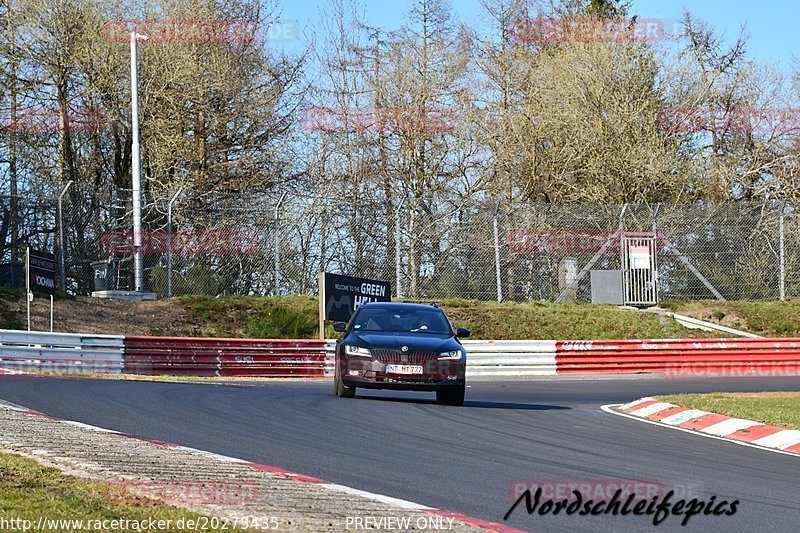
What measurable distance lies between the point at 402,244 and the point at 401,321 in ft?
42.1

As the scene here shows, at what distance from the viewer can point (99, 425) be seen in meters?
11.2

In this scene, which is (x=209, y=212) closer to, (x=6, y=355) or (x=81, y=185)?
(x=81, y=185)

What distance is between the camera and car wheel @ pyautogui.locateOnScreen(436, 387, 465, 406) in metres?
16.4

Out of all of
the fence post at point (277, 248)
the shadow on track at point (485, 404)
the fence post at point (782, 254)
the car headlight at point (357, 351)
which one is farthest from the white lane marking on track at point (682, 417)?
the fence post at point (782, 254)

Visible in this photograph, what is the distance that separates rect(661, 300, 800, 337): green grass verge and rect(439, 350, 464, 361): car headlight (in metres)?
18.2

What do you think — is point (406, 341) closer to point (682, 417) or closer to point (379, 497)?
point (682, 417)

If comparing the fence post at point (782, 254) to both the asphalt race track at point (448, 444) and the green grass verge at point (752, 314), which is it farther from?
the asphalt race track at point (448, 444)

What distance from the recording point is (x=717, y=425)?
1398cm

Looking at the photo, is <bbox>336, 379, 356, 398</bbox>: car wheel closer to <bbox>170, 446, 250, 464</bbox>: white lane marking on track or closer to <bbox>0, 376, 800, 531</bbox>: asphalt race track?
<bbox>0, 376, 800, 531</bbox>: asphalt race track

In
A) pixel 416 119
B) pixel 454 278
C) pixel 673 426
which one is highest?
pixel 416 119

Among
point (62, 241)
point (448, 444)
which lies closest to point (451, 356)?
point (448, 444)

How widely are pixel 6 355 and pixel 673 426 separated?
13.2 meters

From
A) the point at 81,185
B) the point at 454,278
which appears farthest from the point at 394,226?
the point at 81,185

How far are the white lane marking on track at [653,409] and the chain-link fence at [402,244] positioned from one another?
13974mm
